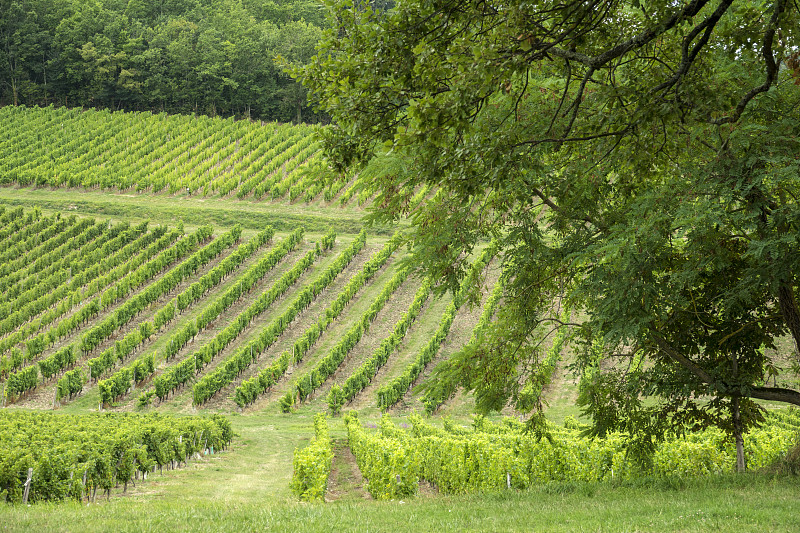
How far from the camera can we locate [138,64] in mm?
71125

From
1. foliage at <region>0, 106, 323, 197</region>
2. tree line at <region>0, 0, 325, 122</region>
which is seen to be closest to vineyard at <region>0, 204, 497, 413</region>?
foliage at <region>0, 106, 323, 197</region>

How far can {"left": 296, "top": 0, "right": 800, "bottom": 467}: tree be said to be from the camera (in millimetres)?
5594

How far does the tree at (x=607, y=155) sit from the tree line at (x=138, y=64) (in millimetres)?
63603

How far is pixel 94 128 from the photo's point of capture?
56.7m

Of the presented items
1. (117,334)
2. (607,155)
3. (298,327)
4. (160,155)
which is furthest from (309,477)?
(160,155)

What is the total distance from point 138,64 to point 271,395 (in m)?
59.0

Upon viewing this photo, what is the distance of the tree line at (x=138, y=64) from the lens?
69.4 m

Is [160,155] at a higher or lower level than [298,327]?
higher

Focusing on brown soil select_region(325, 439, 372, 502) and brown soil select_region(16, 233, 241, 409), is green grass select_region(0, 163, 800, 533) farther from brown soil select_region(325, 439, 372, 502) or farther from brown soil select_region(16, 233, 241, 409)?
brown soil select_region(16, 233, 241, 409)

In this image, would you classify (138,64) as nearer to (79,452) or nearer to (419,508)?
(79,452)

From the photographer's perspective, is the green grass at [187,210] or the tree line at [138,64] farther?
the tree line at [138,64]

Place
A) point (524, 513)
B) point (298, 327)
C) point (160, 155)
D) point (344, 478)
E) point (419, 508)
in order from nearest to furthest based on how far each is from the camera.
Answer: point (524, 513) < point (419, 508) < point (344, 478) < point (298, 327) < point (160, 155)

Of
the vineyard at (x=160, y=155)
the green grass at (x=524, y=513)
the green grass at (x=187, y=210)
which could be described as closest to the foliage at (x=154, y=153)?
the vineyard at (x=160, y=155)

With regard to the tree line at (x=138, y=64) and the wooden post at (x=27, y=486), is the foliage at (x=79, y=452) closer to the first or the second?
the wooden post at (x=27, y=486)
